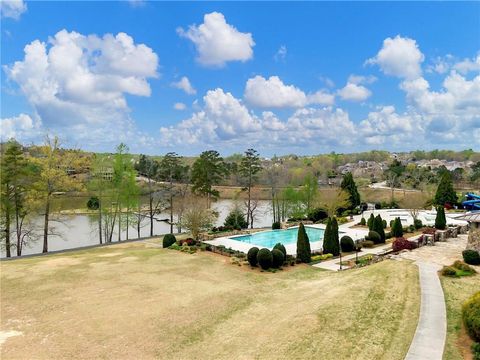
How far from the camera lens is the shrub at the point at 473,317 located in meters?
11.5

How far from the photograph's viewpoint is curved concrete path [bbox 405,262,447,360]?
11.4 metres

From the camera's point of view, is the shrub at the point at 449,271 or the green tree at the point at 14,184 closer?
the shrub at the point at 449,271

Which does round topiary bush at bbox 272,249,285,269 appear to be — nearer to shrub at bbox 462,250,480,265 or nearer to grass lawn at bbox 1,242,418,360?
grass lawn at bbox 1,242,418,360

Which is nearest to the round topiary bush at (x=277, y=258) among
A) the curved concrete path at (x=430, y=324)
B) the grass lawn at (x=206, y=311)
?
the grass lawn at (x=206, y=311)

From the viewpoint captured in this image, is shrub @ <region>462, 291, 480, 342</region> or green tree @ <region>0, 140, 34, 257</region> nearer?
shrub @ <region>462, 291, 480, 342</region>

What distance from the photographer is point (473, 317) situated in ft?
38.3

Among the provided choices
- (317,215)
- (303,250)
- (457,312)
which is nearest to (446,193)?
(317,215)

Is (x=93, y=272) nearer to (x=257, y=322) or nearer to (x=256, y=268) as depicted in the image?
(x=256, y=268)

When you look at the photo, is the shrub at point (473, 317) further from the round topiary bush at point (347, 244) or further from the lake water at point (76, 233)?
the lake water at point (76, 233)

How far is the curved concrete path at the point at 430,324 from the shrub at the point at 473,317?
0.93 m

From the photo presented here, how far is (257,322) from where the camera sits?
608 inches

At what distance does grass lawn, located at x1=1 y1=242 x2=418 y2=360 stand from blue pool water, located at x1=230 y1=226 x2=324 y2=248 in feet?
33.3

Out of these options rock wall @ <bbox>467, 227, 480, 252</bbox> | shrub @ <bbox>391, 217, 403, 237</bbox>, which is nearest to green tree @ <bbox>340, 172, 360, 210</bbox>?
shrub @ <bbox>391, 217, 403, 237</bbox>

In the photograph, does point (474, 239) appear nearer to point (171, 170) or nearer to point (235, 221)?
point (235, 221)
